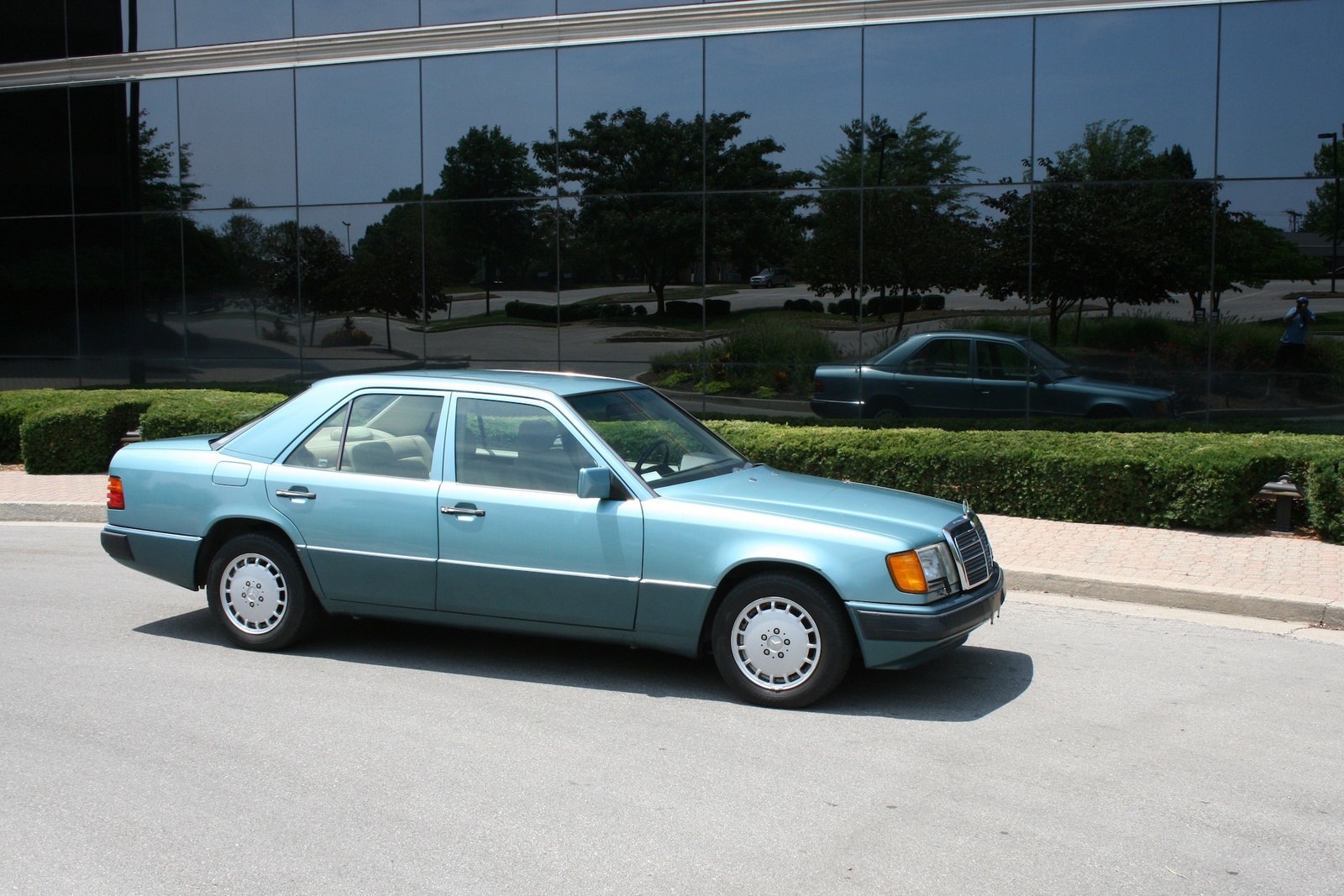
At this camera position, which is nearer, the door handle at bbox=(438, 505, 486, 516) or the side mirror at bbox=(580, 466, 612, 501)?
the side mirror at bbox=(580, 466, 612, 501)

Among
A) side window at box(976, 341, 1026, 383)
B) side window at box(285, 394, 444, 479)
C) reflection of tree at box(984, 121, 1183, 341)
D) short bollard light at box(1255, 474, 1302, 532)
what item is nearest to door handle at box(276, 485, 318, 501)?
side window at box(285, 394, 444, 479)

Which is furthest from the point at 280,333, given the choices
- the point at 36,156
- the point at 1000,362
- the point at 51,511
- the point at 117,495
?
the point at 117,495

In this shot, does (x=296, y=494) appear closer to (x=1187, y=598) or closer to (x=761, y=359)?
(x=1187, y=598)

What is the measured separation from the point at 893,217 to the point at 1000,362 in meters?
2.26

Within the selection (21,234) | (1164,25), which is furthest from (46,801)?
(21,234)

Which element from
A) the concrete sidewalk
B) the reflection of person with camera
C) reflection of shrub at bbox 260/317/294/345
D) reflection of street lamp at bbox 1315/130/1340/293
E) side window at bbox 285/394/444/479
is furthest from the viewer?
reflection of shrub at bbox 260/317/294/345

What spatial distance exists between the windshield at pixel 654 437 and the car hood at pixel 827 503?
149 mm

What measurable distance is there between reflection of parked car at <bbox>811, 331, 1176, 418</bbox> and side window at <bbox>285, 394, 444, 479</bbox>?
9298 mm

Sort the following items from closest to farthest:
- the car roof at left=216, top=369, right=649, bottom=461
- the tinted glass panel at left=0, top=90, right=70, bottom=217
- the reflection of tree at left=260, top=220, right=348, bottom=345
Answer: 1. the car roof at left=216, top=369, right=649, bottom=461
2. the reflection of tree at left=260, top=220, right=348, bottom=345
3. the tinted glass panel at left=0, top=90, right=70, bottom=217

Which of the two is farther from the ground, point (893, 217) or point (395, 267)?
point (893, 217)

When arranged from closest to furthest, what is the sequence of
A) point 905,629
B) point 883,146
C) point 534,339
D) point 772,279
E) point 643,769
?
1. point 643,769
2. point 905,629
3. point 883,146
4. point 772,279
5. point 534,339

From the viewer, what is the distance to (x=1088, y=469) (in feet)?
33.4

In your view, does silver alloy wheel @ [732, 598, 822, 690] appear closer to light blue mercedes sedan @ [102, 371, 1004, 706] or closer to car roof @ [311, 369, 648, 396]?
light blue mercedes sedan @ [102, 371, 1004, 706]

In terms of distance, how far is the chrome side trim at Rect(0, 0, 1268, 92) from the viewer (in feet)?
47.5
